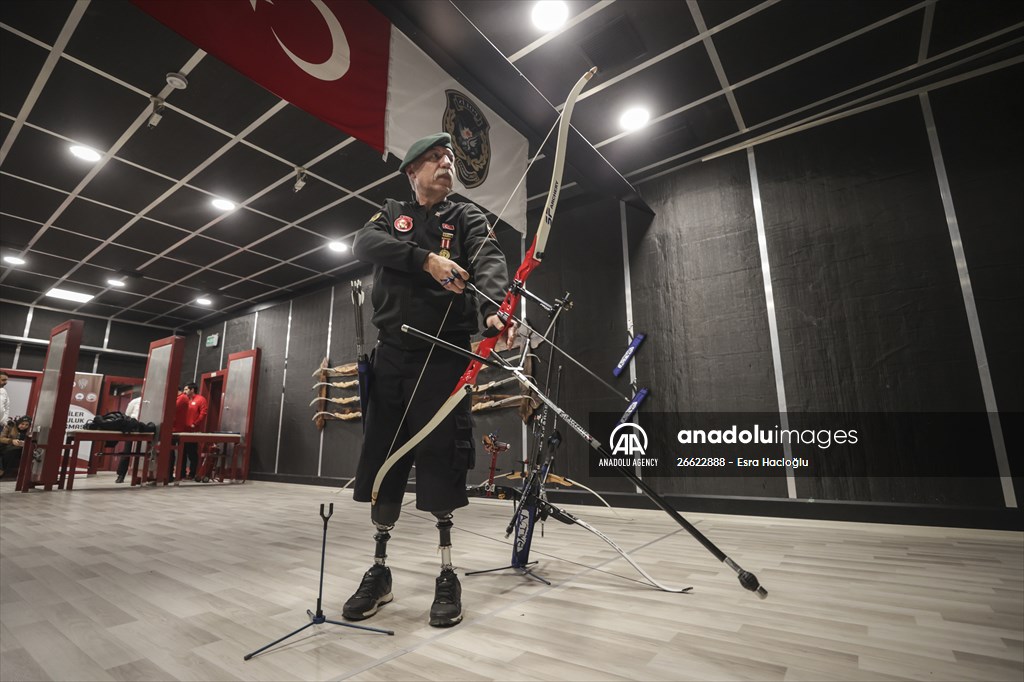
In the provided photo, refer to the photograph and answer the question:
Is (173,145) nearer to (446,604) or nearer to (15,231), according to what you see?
(15,231)

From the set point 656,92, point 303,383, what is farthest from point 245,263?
→ point 656,92

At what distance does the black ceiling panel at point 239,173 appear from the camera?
450cm

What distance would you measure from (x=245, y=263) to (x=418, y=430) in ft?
22.2

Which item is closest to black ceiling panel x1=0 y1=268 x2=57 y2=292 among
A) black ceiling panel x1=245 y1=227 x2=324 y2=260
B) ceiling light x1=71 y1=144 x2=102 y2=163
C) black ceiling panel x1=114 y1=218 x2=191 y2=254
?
black ceiling panel x1=114 y1=218 x2=191 y2=254

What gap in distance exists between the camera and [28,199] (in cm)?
520

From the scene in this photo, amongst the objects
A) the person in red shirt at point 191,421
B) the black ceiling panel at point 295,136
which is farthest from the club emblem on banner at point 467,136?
the person in red shirt at point 191,421

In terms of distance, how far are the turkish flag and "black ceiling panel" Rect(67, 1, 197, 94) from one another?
4.72ft

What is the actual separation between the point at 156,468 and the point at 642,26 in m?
8.15

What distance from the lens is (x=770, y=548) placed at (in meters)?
2.51

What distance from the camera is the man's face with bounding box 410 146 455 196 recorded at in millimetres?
1705

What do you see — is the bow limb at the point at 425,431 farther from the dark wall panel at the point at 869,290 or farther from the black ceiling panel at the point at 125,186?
the black ceiling panel at the point at 125,186

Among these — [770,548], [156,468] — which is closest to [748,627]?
[770,548]

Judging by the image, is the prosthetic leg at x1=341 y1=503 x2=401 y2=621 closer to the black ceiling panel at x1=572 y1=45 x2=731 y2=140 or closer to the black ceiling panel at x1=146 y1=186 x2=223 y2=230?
the black ceiling panel at x1=572 y1=45 x2=731 y2=140

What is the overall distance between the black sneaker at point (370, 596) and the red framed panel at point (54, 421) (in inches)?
250
